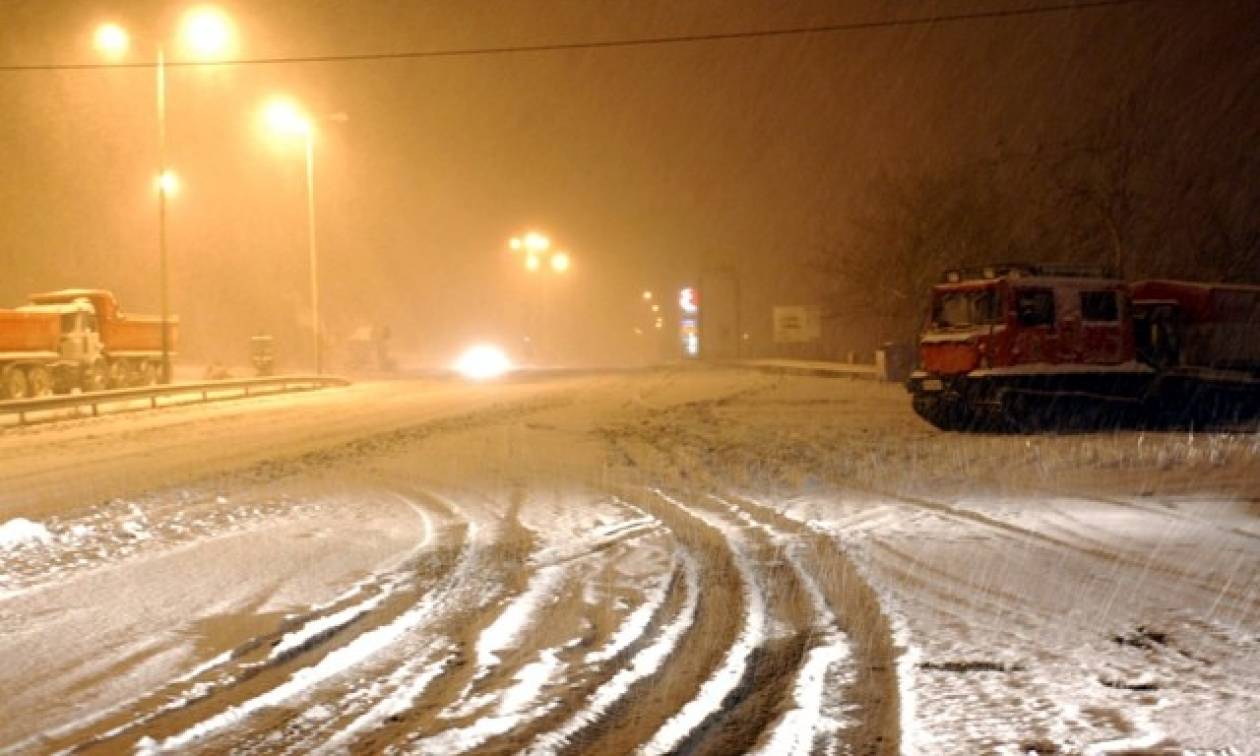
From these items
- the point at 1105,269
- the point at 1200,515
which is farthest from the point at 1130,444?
the point at 1200,515

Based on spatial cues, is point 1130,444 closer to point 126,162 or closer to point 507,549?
point 507,549

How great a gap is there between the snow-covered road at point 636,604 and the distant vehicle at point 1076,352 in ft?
11.1

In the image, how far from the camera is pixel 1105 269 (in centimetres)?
2208

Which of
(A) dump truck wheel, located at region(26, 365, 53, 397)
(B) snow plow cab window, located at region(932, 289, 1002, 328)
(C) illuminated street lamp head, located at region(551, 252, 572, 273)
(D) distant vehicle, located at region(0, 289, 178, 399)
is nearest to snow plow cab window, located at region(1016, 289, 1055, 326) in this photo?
(B) snow plow cab window, located at region(932, 289, 1002, 328)

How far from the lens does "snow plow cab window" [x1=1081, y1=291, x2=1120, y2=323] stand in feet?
69.6

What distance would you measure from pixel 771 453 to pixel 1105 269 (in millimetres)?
8235

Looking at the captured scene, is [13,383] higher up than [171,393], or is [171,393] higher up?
[13,383]

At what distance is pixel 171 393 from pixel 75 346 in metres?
5.70

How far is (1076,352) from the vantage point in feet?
68.8

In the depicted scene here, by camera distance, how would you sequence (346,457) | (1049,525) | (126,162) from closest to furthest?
(1049,525)
(346,457)
(126,162)

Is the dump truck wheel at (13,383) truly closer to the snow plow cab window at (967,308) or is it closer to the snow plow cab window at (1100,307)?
the snow plow cab window at (967,308)

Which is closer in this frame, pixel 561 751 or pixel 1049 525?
pixel 561 751

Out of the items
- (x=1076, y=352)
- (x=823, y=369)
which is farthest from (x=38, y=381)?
(x=823, y=369)

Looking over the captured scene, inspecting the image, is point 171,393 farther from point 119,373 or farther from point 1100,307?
point 1100,307
